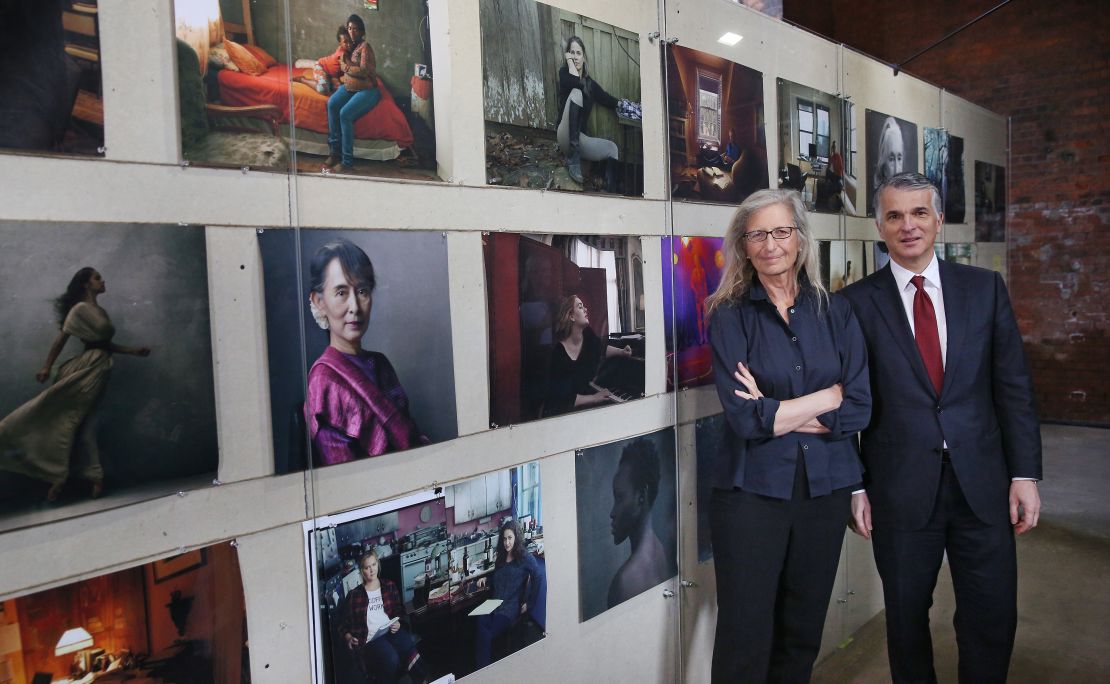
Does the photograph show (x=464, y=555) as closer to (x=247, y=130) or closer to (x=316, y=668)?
(x=316, y=668)

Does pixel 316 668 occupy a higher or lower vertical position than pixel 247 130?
lower

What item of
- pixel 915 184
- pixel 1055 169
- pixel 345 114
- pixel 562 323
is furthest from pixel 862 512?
pixel 1055 169

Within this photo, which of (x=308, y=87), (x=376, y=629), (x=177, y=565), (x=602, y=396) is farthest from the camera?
(x=602, y=396)

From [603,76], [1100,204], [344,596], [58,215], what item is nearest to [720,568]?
[344,596]

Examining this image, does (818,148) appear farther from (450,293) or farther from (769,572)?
(450,293)

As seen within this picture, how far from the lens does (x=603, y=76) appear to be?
6.79 feet

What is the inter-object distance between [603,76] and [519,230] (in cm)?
58

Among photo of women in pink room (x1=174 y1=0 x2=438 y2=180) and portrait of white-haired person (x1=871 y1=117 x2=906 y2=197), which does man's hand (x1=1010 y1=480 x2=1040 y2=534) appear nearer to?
portrait of white-haired person (x1=871 y1=117 x2=906 y2=197)

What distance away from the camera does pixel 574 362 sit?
204cm

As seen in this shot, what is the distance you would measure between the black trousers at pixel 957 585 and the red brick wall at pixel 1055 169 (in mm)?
1572

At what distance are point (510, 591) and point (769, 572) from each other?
2.53 ft

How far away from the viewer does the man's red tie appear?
2188 mm

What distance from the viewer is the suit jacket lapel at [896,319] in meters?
2.16

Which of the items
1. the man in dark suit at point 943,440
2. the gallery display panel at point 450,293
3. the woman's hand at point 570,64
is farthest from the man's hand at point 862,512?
the woman's hand at point 570,64
